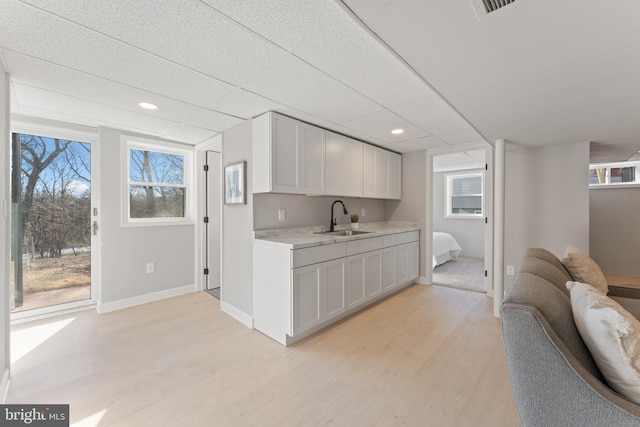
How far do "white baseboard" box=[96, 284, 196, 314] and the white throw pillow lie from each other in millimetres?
4234

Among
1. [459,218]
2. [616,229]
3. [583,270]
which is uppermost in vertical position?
[459,218]

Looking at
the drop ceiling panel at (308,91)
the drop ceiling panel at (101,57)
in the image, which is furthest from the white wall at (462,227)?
the drop ceiling panel at (101,57)

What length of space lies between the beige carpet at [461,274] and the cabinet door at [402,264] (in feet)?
2.38

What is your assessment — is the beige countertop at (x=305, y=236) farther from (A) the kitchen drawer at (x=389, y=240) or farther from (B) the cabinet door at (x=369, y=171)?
(B) the cabinet door at (x=369, y=171)

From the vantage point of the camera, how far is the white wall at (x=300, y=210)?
2918 millimetres

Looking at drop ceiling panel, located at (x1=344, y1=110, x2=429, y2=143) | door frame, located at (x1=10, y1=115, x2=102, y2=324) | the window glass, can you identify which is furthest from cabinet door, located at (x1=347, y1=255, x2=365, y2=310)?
the window glass

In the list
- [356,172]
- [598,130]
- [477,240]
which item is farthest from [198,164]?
[477,240]

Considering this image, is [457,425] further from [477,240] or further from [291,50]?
[477,240]

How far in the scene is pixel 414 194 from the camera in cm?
454

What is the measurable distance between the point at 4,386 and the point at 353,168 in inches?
144

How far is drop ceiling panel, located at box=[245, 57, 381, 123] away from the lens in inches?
74.1

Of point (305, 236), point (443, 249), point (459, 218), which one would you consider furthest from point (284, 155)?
point (459, 218)

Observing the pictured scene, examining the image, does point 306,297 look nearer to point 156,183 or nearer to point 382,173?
point 382,173

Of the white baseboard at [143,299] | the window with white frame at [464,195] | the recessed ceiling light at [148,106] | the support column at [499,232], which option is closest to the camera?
the recessed ceiling light at [148,106]
